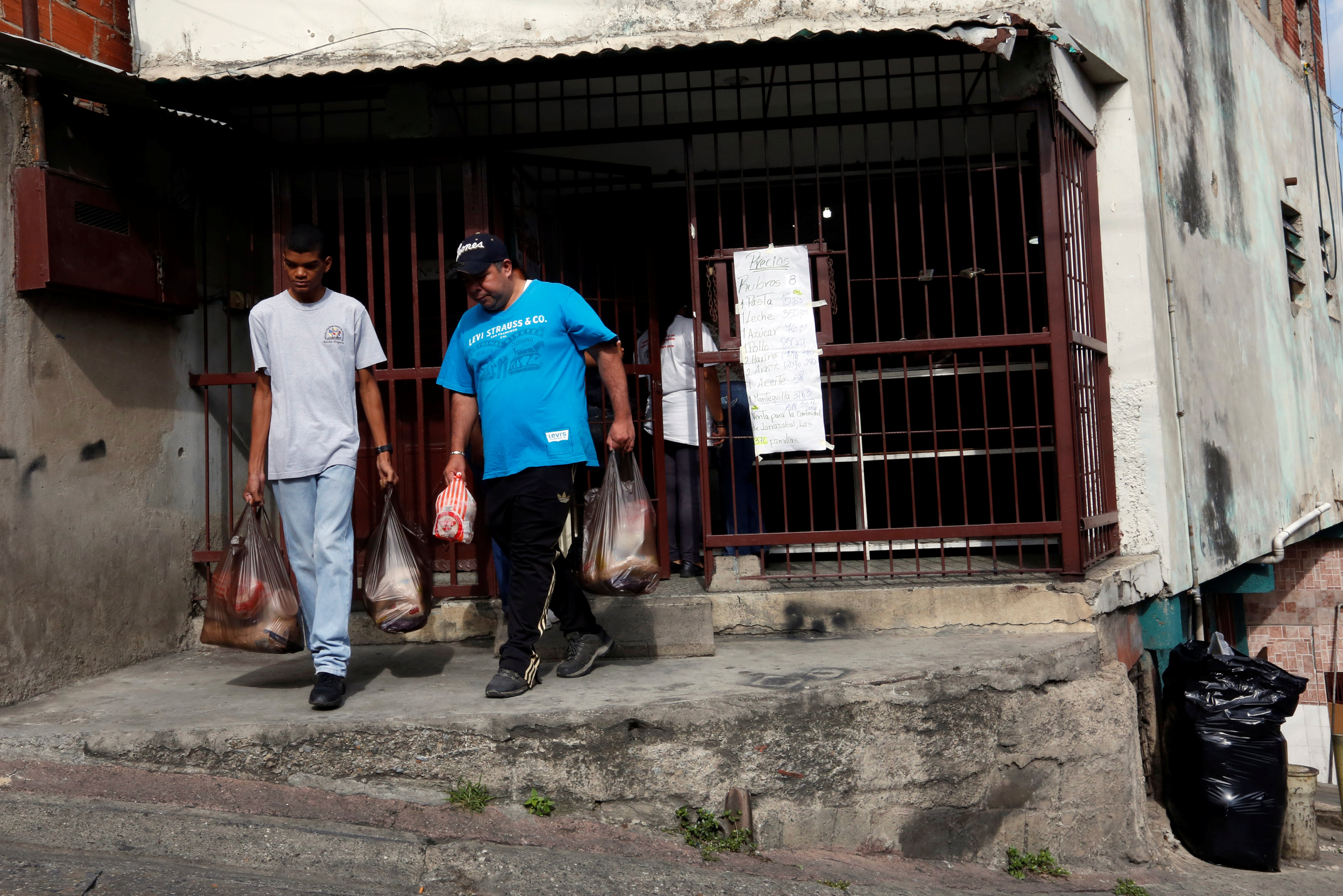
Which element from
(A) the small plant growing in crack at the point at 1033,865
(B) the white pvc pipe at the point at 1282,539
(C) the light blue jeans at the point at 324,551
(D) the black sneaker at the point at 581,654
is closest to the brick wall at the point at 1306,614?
(B) the white pvc pipe at the point at 1282,539

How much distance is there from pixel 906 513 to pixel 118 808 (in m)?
5.64

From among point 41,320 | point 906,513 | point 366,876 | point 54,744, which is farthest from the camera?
point 906,513

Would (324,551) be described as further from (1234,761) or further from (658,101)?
(1234,761)

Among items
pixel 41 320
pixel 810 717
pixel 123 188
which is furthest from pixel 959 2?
pixel 41 320

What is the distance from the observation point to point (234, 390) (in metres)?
5.38

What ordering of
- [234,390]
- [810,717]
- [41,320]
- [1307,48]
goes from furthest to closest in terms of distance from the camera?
[1307,48], [234,390], [41,320], [810,717]

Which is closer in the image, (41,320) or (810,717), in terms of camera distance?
(810,717)

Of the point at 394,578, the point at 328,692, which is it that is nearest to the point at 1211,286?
the point at 394,578

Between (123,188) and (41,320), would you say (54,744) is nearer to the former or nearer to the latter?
(41,320)

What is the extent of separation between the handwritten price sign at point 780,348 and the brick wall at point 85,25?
3.03m

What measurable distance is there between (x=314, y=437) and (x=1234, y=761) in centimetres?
436

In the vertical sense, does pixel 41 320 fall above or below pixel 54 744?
above

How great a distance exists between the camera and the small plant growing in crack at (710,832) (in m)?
3.53

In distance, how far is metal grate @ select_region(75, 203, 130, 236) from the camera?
4352 mm
